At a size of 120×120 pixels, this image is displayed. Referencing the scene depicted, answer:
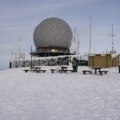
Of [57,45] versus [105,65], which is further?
[57,45]

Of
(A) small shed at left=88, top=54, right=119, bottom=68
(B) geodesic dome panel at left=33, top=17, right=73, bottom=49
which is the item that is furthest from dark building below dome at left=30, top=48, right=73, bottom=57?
(A) small shed at left=88, top=54, right=119, bottom=68

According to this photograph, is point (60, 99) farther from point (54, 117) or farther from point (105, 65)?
point (105, 65)

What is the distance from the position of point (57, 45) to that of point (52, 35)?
2.45 metres

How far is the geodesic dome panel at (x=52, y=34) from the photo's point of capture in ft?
193

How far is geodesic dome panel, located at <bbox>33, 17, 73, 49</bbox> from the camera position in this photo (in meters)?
59.0

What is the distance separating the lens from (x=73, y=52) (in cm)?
6112

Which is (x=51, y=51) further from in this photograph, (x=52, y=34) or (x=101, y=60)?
(x=101, y=60)

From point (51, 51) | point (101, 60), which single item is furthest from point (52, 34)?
point (101, 60)

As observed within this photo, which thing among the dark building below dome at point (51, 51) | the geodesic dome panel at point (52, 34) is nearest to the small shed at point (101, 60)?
A: the geodesic dome panel at point (52, 34)

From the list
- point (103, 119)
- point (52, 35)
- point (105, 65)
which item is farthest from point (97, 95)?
point (52, 35)

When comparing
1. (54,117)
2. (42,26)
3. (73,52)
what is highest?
(42,26)

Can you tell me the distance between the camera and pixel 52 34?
193ft

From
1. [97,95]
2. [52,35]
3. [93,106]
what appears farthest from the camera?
[52,35]

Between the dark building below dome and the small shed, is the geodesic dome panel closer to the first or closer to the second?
the dark building below dome
